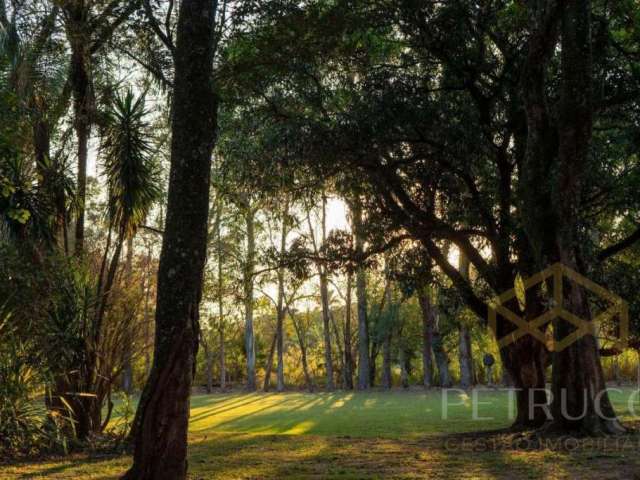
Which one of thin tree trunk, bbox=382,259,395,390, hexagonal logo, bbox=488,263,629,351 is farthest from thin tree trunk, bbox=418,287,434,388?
hexagonal logo, bbox=488,263,629,351

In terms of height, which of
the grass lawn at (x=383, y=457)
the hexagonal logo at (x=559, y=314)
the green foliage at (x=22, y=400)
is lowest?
the grass lawn at (x=383, y=457)

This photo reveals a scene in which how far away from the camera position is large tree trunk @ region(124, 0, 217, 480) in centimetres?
628

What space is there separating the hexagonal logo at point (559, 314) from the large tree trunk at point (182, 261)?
19.1 feet

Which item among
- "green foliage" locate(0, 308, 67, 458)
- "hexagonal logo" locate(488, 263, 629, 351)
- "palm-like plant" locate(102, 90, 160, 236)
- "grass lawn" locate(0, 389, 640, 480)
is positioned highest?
"palm-like plant" locate(102, 90, 160, 236)

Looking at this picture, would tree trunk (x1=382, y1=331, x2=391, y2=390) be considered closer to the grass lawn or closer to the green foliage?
the grass lawn

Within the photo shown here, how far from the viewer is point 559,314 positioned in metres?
10.1

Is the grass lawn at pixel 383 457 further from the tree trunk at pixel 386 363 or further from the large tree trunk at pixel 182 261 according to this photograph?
the tree trunk at pixel 386 363

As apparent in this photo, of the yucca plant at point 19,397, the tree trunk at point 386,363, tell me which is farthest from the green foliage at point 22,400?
the tree trunk at point 386,363

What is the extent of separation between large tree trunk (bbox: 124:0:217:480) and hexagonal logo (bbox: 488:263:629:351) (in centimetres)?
583

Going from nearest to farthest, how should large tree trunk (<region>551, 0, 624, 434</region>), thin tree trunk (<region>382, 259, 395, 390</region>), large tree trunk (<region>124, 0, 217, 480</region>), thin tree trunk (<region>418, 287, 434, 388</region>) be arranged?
1. large tree trunk (<region>124, 0, 217, 480</region>)
2. large tree trunk (<region>551, 0, 624, 434</region>)
3. thin tree trunk (<region>418, 287, 434, 388</region>)
4. thin tree trunk (<region>382, 259, 395, 390</region>)

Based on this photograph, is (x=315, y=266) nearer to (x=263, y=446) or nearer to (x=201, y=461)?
(x=263, y=446)

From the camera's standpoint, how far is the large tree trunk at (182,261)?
628cm

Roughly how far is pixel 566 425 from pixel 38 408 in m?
7.60

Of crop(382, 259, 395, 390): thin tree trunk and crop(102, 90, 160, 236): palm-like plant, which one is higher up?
crop(102, 90, 160, 236): palm-like plant
